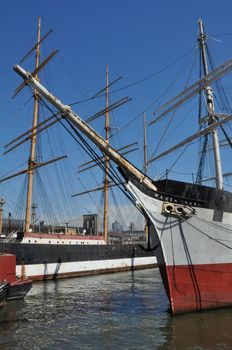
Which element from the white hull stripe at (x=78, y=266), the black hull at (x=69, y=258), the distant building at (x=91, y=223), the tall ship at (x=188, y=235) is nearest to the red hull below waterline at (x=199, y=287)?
the tall ship at (x=188, y=235)

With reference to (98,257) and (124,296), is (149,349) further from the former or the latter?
(98,257)

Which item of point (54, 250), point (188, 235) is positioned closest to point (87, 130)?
point (188, 235)

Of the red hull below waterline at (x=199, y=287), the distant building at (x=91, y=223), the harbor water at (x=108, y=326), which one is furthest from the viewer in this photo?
the distant building at (x=91, y=223)

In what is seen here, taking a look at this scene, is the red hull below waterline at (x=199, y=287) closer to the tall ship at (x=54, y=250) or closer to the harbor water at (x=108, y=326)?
the harbor water at (x=108, y=326)

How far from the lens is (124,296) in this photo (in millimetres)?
20094

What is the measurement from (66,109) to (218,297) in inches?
385

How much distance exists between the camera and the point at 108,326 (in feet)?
41.1

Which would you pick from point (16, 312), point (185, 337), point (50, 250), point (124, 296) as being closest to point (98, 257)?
point (50, 250)

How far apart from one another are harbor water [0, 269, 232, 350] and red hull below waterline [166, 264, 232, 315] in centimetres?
44

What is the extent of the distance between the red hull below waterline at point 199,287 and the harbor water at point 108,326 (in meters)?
0.44

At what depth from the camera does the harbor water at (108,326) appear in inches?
Result: 414

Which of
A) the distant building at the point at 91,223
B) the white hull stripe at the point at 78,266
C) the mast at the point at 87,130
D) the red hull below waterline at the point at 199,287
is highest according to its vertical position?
the mast at the point at 87,130

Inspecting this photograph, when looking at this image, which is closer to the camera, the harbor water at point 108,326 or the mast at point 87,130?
the harbor water at point 108,326

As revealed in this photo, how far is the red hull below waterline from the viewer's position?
46.2 ft
